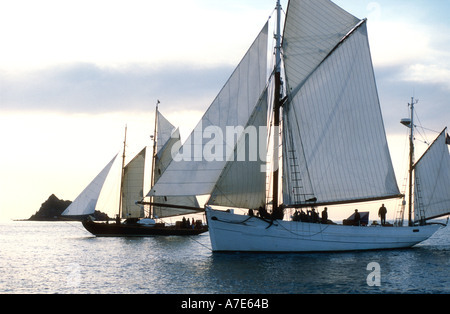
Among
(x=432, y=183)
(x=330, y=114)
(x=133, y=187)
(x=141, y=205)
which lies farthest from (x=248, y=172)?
(x=133, y=187)

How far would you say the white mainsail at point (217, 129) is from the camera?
31.4 meters

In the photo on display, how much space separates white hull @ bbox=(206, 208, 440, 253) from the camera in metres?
34.6

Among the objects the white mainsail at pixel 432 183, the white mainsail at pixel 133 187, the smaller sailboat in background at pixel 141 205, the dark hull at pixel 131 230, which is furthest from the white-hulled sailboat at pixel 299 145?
the white mainsail at pixel 133 187

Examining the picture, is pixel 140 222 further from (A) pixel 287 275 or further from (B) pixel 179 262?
(A) pixel 287 275

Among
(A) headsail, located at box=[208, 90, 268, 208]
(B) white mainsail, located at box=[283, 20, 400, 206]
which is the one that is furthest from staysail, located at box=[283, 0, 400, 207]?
(A) headsail, located at box=[208, 90, 268, 208]

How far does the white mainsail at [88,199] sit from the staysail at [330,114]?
30.1 meters

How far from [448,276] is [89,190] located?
4158cm

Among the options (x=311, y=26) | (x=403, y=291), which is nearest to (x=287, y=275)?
(x=403, y=291)

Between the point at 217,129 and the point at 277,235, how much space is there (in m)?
8.53

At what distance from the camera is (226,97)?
33.3 meters

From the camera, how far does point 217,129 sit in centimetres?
3253

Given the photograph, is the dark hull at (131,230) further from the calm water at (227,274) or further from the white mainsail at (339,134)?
the white mainsail at (339,134)

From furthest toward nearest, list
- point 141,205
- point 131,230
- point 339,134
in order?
1. point 141,205
2. point 131,230
3. point 339,134

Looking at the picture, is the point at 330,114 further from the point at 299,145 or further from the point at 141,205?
the point at 141,205
